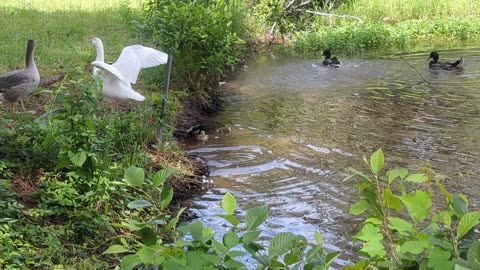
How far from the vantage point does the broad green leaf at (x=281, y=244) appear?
1.90 meters

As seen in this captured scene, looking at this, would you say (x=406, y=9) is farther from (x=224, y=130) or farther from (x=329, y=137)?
(x=224, y=130)

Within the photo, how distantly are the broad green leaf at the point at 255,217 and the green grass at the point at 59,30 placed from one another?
6.78 metres

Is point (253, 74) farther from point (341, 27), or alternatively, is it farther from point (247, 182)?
point (247, 182)

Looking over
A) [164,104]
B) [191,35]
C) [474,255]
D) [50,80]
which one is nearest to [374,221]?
[474,255]

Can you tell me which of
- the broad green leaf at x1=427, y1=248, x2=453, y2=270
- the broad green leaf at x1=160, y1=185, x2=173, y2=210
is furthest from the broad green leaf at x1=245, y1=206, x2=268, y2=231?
the broad green leaf at x1=427, y1=248, x2=453, y2=270

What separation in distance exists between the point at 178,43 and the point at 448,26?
11.9 metres

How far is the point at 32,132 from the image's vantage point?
5.40 m

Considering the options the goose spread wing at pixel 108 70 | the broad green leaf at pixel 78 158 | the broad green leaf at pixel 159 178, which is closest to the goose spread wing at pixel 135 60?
the goose spread wing at pixel 108 70

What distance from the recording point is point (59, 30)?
41.2ft

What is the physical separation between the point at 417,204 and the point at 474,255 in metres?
0.25

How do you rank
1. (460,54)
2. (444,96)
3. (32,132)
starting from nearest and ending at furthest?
(32,132), (444,96), (460,54)

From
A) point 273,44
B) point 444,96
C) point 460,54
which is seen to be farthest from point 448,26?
point 444,96

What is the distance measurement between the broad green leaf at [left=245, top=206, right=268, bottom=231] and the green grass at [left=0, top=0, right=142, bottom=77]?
6779 millimetres

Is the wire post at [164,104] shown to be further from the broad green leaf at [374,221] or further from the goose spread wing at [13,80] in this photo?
the broad green leaf at [374,221]
